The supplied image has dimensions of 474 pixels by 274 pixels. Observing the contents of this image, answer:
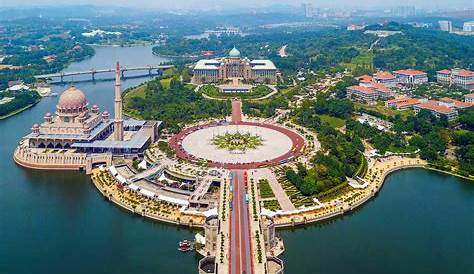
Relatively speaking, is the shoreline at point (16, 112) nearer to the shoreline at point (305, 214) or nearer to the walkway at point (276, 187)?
the shoreline at point (305, 214)

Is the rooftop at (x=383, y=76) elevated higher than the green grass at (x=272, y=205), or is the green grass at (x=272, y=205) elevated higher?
the rooftop at (x=383, y=76)

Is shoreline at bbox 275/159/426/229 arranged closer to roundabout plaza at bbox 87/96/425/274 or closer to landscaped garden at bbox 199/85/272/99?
roundabout plaza at bbox 87/96/425/274

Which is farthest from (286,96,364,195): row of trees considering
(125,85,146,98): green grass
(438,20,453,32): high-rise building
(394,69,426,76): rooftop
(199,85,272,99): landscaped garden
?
(438,20,453,32): high-rise building

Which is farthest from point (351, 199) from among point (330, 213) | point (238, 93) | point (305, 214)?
point (238, 93)

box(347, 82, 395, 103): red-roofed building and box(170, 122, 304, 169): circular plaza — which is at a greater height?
box(347, 82, 395, 103): red-roofed building

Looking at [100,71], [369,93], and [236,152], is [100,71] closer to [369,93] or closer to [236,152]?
[369,93]

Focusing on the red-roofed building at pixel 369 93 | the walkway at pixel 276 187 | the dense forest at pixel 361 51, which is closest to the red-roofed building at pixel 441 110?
the red-roofed building at pixel 369 93
